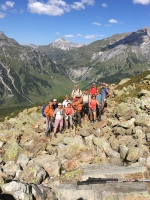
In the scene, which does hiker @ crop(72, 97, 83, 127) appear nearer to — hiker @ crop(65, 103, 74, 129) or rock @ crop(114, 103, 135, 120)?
hiker @ crop(65, 103, 74, 129)

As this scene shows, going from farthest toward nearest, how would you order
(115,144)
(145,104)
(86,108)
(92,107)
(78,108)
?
1. (86,108)
2. (78,108)
3. (92,107)
4. (145,104)
5. (115,144)

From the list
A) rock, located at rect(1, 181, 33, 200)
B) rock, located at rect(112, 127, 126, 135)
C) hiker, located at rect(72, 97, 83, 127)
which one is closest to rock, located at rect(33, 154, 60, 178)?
rock, located at rect(1, 181, 33, 200)

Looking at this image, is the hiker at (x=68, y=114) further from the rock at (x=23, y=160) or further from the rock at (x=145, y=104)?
the rock at (x=145, y=104)

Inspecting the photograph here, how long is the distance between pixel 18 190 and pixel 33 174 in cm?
282

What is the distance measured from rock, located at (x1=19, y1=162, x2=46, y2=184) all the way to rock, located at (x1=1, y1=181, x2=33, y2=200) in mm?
2131

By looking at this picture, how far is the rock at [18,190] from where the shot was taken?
11.5m

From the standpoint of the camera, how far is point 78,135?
20312 mm

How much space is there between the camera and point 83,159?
1647 centimetres

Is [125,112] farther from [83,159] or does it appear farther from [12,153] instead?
[12,153]

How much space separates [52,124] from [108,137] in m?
6.65

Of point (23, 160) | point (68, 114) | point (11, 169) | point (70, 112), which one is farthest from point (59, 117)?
point (11, 169)

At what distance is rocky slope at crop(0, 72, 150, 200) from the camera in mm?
11898

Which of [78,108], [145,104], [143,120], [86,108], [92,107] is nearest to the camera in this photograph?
[143,120]

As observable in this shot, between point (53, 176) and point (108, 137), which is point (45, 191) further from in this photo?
point (108, 137)
